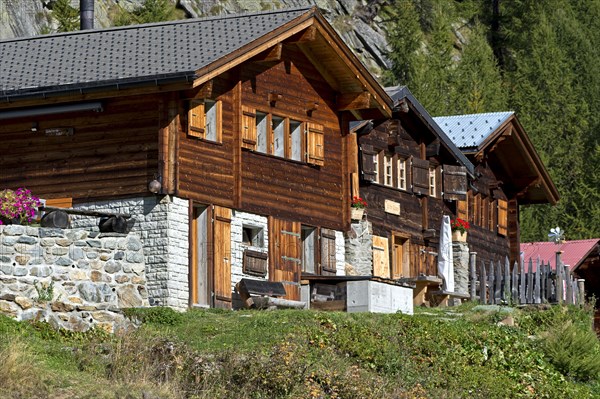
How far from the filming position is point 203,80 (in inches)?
1239

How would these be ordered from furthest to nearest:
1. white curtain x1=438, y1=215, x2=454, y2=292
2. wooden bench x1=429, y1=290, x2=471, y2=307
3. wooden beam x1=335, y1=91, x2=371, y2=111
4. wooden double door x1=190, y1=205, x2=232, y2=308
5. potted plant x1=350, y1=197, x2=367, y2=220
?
white curtain x1=438, y1=215, x2=454, y2=292, wooden bench x1=429, y1=290, x2=471, y2=307, potted plant x1=350, y1=197, x2=367, y2=220, wooden beam x1=335, y1=91, x2=371, y2=111, wooden double door x1=190, y1=205, x2=232, y2=308

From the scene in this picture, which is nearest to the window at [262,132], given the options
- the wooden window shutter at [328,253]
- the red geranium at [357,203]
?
the wooden window shutter at [328,253]

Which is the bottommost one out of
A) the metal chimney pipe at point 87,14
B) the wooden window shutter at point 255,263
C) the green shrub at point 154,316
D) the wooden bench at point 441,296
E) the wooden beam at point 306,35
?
the green shrub at point 154,316

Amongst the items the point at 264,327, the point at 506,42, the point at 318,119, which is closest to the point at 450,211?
the point at 318,119

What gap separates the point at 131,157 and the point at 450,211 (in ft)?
52.7

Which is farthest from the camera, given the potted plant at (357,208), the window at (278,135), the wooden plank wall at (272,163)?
the potted plant at (357,208)

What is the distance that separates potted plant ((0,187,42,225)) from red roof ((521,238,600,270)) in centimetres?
2748

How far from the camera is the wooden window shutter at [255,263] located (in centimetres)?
3450

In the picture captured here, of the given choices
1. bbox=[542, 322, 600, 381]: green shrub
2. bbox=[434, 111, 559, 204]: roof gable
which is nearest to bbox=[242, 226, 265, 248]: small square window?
bbox=[542, 322, 600, 381]: green shrub

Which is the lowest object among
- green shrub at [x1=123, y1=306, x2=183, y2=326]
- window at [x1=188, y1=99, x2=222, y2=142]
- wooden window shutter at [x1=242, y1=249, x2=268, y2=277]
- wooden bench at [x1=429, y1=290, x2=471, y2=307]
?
green shrub at [x1=123, y1=306, x2=183, y2=326]

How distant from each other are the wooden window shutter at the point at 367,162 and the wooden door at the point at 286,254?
539 centimetres

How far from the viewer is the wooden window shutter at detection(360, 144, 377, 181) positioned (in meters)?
41.5

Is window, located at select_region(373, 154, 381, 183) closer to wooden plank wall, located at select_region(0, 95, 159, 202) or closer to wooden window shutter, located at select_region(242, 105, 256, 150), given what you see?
wooden window shutter, located at select_region(242, 105, 256, 150)

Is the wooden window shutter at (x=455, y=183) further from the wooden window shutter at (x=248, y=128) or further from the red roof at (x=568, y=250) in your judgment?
the wooden window shutter at (x=248, y=128)
